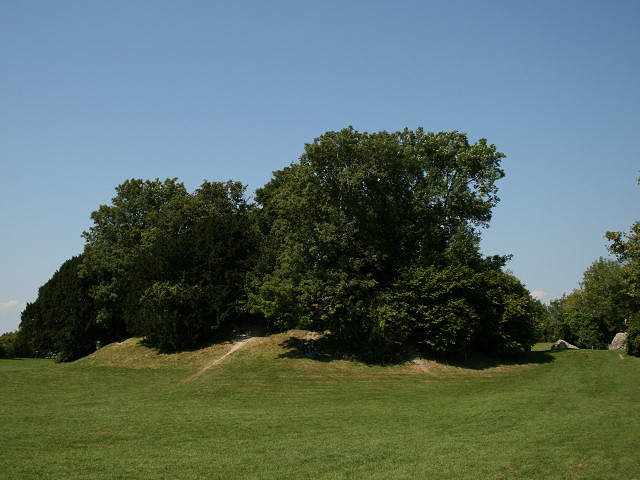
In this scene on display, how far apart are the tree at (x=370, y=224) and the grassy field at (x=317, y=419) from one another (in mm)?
4209

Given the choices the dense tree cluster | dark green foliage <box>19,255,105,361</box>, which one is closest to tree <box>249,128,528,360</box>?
the dense tree cluster

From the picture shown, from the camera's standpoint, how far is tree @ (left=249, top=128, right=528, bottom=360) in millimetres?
33625

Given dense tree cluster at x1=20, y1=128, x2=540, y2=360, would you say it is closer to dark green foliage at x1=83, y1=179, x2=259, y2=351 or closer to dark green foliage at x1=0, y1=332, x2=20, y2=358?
dark green foliage at x1=83, y1=179, x2=259, y2=351

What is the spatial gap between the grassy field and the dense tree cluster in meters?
2.96

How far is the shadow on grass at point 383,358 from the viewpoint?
34.8 meters

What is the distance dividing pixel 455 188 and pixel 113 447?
101ft

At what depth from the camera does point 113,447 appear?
14.3 m

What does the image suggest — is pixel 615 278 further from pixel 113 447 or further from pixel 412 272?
pixel 113 447

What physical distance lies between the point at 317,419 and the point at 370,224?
1896cm

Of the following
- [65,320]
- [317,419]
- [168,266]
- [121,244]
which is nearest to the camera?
[317,419]

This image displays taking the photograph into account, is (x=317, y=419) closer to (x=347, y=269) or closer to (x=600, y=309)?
(x=347, y=269)

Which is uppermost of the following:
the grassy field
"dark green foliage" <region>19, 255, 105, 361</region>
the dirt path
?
"dark green foliage" <region>19, 255, 105, 361</region>

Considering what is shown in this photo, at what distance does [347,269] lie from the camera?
34.0m

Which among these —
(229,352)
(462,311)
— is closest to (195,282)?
(229,352)
